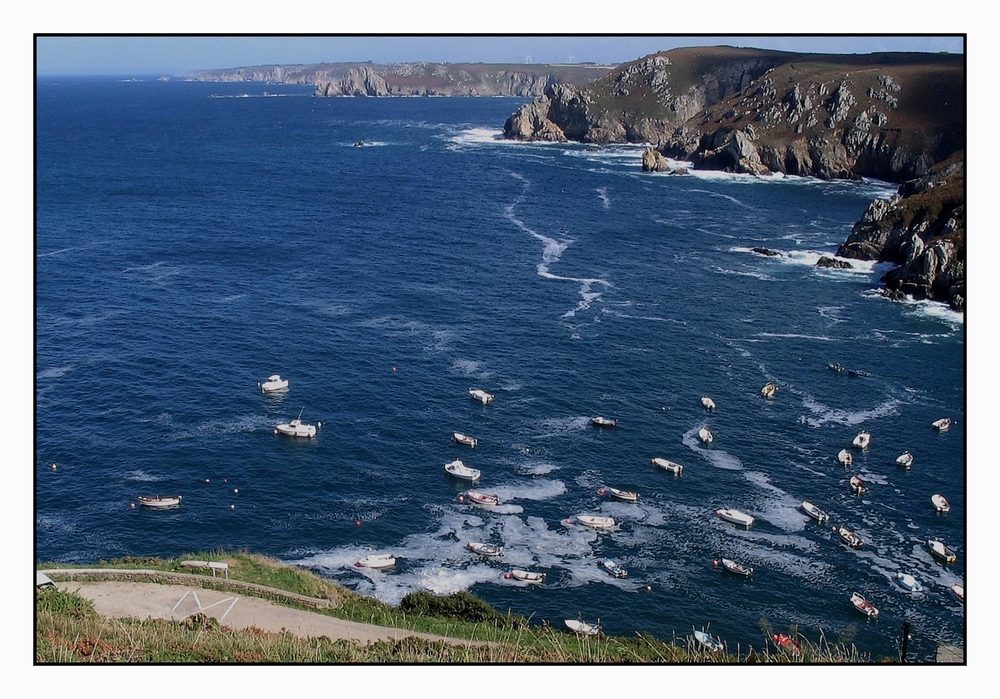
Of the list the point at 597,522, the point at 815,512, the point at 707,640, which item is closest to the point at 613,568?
the point at 597,522

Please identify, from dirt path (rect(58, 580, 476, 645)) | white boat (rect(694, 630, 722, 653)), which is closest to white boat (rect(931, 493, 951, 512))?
white boat (rect(694, 630, 722, 653))

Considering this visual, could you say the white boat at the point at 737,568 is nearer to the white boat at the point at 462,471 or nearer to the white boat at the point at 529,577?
the white boat at the point at 529,577

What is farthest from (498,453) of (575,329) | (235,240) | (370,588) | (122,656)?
(235,240)

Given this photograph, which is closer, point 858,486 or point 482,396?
point 858,486

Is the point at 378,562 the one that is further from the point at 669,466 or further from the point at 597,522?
the point at 669,466

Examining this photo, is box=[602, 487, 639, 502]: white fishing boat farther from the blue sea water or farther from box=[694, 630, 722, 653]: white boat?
box=[694, 630, 722, 653]: white boat

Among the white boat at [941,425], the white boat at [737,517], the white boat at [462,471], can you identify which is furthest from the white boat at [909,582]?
the white boat at [462,471]
